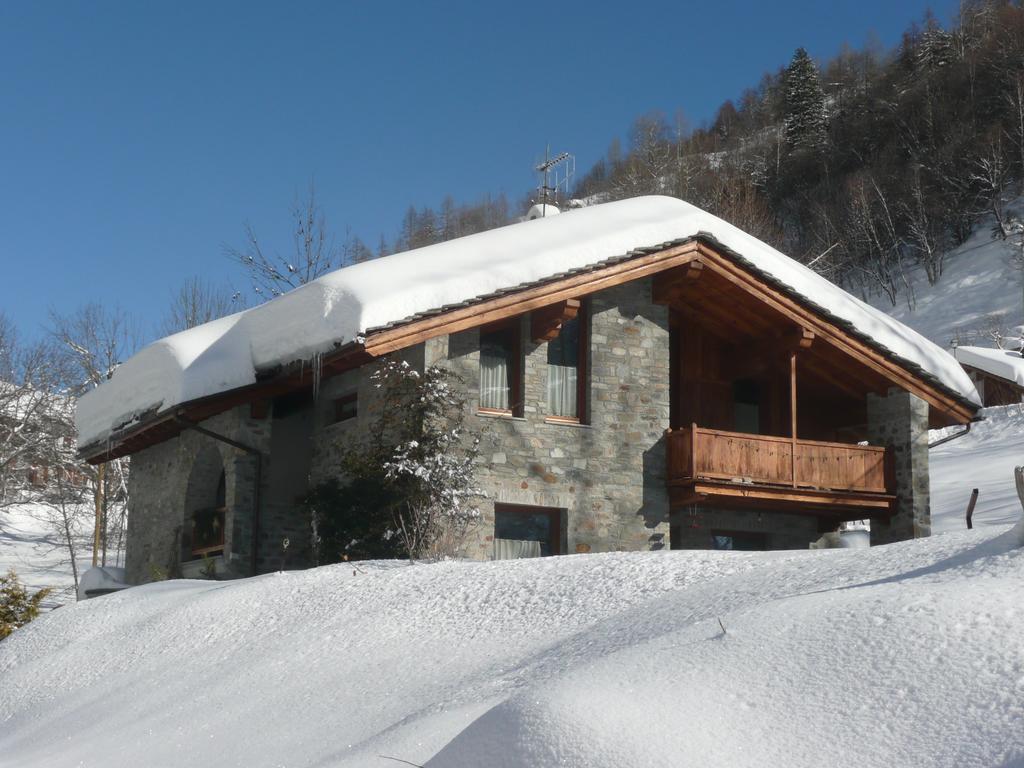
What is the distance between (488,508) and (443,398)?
5.09ft

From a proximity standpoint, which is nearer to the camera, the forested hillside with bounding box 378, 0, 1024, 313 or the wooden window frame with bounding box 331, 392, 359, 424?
the wooden window frame with bounding box 331, 392, 359, 424

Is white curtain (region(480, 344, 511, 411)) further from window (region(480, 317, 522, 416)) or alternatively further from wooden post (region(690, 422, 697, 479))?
wooden post (region(690, 422, 697, 479))

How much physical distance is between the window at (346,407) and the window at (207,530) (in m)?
1.98

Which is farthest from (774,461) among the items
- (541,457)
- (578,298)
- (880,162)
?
(880,162)

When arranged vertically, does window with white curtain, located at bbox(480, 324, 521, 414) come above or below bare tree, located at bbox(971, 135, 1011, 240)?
below

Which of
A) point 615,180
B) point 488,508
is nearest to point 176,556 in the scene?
point 488,508

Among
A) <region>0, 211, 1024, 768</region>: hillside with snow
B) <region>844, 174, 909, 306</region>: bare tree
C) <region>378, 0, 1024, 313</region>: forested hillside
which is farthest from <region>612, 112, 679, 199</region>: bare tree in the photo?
<region>0, 211, 1024, 768</region>: hillside with snow

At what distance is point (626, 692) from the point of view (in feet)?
18.0

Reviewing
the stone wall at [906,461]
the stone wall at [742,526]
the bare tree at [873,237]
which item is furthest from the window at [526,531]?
the bare tree at [873,237]

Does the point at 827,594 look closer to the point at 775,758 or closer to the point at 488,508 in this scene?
the point at 775,758

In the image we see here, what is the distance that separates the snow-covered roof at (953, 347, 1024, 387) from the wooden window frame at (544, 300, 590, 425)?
85.8 ft

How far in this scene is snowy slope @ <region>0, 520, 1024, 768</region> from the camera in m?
4.97

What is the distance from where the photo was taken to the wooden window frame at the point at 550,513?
16234mm

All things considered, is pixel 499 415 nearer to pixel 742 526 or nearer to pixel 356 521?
pixel 356 521
